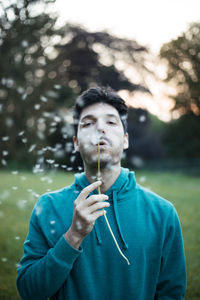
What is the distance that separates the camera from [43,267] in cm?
206

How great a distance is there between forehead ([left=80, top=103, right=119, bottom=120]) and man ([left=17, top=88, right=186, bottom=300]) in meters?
0.01

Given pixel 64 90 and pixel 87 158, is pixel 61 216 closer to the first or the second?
pixel 87 158

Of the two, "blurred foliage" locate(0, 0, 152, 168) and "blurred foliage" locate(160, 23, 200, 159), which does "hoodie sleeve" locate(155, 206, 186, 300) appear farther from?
"blurred foliage" locate(160, 23, 200, 159)

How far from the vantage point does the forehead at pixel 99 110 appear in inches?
99.2

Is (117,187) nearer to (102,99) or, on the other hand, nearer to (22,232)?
(102,99)

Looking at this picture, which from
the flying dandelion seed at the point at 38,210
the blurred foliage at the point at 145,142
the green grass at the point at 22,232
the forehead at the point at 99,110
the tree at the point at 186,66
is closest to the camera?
the flying dandelion seed at the point at 38,210

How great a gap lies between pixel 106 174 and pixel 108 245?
55cm

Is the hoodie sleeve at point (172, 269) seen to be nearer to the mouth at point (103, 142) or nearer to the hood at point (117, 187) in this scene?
the hood at point (117, 187)

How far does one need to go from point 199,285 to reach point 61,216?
3556 millimetres

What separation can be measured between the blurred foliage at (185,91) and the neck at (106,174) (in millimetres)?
20704

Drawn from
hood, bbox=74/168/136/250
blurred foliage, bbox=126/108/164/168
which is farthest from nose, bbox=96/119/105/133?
blurred foliage, bbox=126/108/164/168

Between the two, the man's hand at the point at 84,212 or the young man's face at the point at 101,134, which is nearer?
the man's hand at the point at 84,212

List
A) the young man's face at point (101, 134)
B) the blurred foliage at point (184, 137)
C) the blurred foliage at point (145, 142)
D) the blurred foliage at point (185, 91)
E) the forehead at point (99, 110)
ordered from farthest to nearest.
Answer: the blurred foliage at point (184, 137) < the blurred foliage at point (145, 142) < the blurred foliage at point (185, 91) < the forehead at point (99, 110) < the young man's face at point (101, 134)

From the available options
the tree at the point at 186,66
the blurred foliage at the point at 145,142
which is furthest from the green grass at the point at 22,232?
the tree at the point at 186,66
